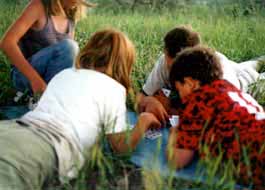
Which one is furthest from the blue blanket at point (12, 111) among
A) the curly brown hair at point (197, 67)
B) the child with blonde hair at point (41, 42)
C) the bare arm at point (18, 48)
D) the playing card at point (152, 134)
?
the curly brown hair at point (197, 67)

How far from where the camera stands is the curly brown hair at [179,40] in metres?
3.56

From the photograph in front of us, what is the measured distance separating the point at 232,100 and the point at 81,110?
2.06 feet

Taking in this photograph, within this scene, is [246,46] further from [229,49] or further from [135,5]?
[135,5]

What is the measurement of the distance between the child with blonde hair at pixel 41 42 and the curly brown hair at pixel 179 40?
55 centimetres

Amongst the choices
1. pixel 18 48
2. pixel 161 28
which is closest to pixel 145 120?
pixel 18 48

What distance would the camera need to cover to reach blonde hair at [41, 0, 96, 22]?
12.4 ft

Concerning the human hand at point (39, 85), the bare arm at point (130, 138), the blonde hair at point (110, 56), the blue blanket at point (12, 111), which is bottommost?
the blue blanket at point (12, 111)

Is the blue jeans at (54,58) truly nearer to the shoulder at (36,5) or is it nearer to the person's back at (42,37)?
the person's back at (42,37)

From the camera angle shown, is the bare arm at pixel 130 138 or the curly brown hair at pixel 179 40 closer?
the bare arm at pixel 130 138

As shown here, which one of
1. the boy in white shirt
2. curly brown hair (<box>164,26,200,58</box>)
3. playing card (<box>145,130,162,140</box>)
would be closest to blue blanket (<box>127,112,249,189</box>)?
playing card (<box>145,130,162,140</box>)

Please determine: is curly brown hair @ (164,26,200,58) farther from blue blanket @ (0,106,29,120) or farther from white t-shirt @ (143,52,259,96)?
blue blanket @ (0,106,29,120)

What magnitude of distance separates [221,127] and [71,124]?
0.61 meters

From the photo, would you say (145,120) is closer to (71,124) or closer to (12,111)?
(71,124)

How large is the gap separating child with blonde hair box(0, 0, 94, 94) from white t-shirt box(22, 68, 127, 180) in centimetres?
72
